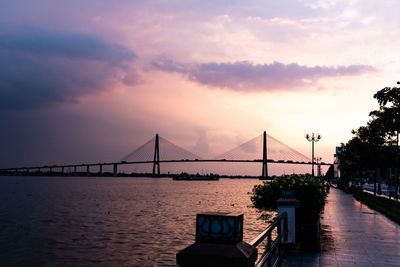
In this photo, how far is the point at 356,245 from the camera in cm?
1387

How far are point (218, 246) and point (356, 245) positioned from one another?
36.4 ft

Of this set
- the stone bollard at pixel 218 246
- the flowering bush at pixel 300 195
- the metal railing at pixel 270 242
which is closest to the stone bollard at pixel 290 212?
the metal railing at pixel 270 242

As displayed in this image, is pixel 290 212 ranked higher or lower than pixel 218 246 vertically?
lower

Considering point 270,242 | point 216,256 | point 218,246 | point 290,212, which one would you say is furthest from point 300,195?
point 216,256

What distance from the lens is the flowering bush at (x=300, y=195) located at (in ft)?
44.3

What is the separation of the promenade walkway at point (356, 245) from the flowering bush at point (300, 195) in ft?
3.71

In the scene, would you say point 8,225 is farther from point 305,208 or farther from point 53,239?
point 305,208

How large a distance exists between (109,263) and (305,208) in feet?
49.2

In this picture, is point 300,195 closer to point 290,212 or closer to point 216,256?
point 290,212

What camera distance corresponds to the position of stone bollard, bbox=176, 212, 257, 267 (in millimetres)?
4090

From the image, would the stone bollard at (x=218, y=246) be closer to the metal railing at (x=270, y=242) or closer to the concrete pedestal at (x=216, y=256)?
the concrete pedestal at (x=216, y=256)

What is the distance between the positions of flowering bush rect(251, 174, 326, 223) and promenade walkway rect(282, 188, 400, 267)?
1132 mm

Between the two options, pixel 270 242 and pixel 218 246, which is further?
pixel 270 242

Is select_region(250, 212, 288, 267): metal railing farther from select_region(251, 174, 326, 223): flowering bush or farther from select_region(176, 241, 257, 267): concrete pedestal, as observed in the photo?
select_region(251, 174, 326, 223): flowering bush
